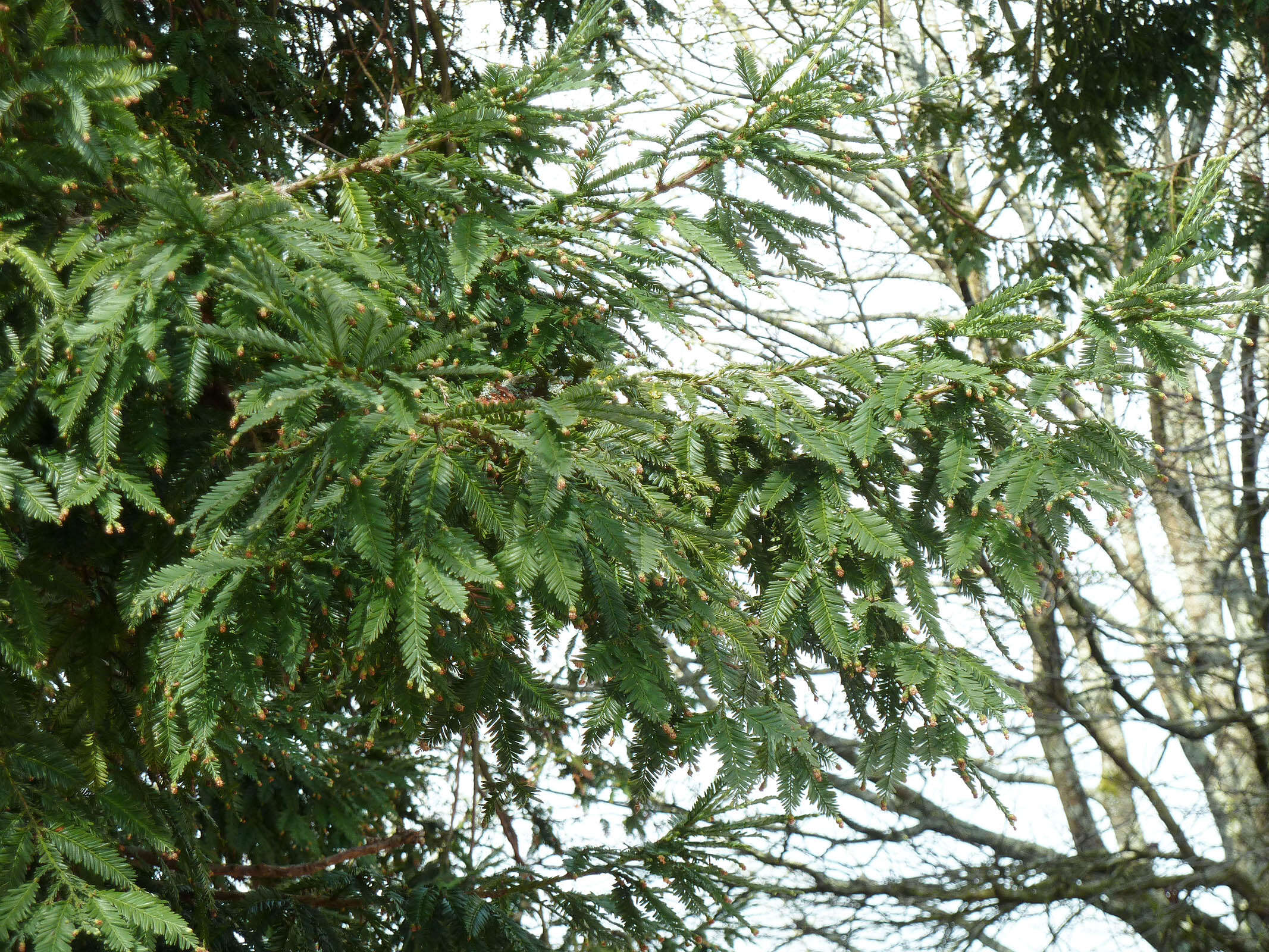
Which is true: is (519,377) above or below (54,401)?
above

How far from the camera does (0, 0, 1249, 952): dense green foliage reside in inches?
98.0

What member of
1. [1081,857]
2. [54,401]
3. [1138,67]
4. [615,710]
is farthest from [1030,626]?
[54,401]

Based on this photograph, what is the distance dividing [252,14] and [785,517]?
272 cm

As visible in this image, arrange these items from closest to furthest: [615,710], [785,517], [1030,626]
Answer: [615,710] < [785,517] < [1030,626]

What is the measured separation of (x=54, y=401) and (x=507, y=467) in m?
1.11

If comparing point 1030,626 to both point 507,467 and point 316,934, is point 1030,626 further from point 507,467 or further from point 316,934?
point 507,467

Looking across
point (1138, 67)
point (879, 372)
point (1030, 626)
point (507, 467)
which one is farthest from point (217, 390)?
point (1030, 626)

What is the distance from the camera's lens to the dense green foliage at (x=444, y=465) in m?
2.49

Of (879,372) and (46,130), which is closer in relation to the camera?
(46,130)

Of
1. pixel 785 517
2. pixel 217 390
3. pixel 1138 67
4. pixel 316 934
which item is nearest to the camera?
pixel 785 517

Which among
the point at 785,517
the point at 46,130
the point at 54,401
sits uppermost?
the point at 785,517

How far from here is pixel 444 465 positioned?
2.45m

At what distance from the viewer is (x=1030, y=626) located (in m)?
8.38

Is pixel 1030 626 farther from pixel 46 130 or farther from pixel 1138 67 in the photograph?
pixel 46 130
